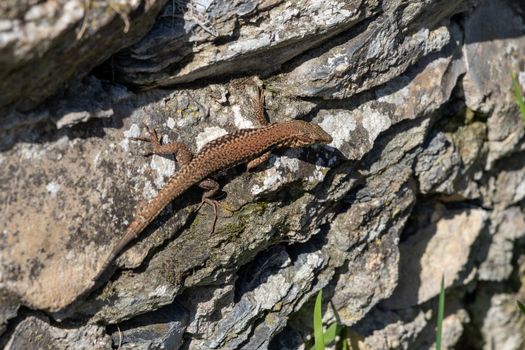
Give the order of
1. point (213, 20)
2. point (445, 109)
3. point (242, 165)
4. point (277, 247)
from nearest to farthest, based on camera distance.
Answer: point (213, 20) → point (242, 165) → point (277, 247) → point (445, 109)

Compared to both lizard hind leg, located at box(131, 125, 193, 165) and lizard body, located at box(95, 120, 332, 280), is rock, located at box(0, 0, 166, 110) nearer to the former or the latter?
lizard hind leg, located at box(131, 125, 193, 165)

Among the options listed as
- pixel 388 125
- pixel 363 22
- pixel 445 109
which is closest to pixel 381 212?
pixel 388 125

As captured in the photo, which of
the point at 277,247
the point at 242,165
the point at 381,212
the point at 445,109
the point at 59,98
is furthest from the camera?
the point at 445,109

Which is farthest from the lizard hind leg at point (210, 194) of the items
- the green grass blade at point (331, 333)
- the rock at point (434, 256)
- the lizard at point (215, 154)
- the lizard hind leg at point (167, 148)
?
the rock at point (434, 256)

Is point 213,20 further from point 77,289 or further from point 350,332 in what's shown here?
point 350,332

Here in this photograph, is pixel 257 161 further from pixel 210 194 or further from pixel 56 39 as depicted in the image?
pixel 56 39

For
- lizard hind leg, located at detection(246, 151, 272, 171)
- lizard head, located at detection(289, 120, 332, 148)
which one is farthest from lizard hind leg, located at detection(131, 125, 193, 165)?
lizard head, located at detection(289, 120, 332, 148)

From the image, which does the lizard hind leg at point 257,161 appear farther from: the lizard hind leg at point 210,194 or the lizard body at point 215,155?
the lizard hind leg at point 210,194

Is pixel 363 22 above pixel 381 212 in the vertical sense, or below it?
above
